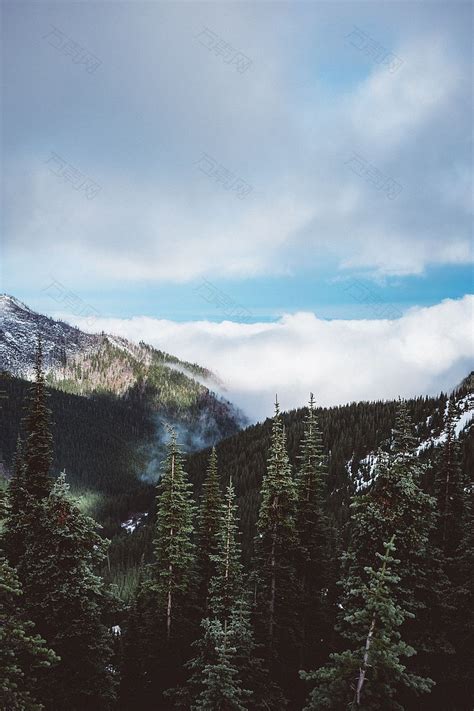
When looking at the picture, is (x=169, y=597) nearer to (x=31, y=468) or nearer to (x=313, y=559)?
(x=313, y=559)

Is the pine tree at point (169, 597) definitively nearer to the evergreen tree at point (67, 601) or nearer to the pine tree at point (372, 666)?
the evergreen tree at point (67, 601)

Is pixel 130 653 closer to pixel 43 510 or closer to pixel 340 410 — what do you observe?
pixel 43 510

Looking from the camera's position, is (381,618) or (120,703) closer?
(381,618)

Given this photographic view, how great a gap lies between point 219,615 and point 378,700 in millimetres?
13074

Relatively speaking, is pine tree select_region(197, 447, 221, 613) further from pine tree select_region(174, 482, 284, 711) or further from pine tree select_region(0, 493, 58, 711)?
pine tree select_region(0, 493, 58, 711)

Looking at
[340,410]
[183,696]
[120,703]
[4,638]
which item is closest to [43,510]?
[4,638]

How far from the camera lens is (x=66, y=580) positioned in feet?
54.9

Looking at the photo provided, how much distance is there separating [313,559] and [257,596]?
4.77 metres

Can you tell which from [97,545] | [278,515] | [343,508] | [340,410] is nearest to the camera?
[97,545]

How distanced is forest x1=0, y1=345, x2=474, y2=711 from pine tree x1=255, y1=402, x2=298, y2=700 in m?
0.09

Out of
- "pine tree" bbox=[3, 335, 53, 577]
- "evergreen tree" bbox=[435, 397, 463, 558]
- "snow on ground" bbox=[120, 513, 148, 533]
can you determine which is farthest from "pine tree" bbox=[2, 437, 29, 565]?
"snow on ground" bbox=[120, 513, 148, 533]

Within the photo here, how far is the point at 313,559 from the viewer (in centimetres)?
2753

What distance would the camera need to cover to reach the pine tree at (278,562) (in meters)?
24.3

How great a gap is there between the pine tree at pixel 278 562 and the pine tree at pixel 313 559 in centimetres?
191
